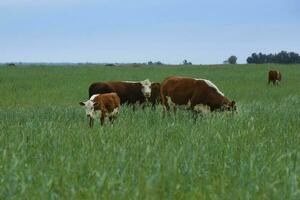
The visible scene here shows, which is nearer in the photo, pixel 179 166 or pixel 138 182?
pixel 138 182

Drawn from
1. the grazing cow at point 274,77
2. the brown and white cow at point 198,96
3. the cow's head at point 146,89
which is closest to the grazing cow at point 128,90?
the cow's head at point 146,89

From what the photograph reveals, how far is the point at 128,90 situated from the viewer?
18.0 metres

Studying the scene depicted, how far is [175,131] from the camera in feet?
25.4

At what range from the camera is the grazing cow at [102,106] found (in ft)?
39.4

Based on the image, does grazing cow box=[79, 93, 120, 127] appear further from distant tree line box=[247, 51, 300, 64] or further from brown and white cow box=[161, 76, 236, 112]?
distant tree line box=[247, 51, 300, 64]

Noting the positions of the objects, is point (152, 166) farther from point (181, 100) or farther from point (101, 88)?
point (101, 88)

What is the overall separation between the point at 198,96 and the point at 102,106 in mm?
2440

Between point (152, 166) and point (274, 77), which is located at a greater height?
point (152, 166)

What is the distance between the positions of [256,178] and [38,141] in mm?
3280

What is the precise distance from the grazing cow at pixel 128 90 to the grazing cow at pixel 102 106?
4.58m

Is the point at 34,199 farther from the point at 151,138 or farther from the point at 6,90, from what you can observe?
the point at 6,90

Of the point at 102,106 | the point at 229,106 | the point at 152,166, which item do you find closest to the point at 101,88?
the point at 102,106

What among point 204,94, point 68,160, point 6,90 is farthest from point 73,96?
point 68,160

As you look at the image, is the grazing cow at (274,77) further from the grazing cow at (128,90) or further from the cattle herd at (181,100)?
the cattle herd at (181,100)
